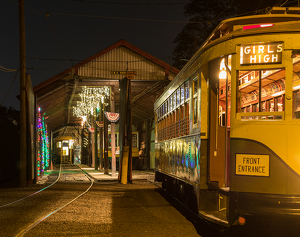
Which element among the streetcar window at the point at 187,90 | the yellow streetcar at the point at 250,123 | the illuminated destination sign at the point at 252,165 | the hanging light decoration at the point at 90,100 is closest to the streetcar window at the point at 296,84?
the yellow streetcar at the point at 250,123

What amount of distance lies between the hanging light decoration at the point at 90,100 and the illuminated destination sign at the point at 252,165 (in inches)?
660

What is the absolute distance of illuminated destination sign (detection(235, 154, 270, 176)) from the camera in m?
5.39

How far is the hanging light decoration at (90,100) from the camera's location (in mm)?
22631

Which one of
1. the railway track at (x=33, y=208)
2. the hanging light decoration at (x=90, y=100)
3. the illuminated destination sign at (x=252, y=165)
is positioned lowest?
the railway track at (x=33, y=208)

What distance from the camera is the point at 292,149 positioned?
210 inches

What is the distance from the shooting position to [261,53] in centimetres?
557

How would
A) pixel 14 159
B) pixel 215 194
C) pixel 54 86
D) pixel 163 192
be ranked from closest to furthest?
pixel 215 194 → pixel 163 192 → pixel 54 86 → pixel 14 159

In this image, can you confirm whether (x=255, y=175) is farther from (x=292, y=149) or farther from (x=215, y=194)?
(x=215, y=194)

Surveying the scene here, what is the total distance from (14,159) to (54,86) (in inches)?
183

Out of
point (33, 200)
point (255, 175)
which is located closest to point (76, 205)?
point (33, 200)

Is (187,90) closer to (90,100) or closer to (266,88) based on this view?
(266,88)

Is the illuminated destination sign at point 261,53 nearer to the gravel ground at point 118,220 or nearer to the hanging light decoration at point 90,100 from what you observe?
the gravel ground at point 118,220

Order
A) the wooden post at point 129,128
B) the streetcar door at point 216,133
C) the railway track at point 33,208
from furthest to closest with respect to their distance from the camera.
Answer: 1. the wooden post at point 129,128
2. the railway track at point 33,208
3. the streetcar door at point 216,133

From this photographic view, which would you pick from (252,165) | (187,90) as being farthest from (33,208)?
(252,165)
